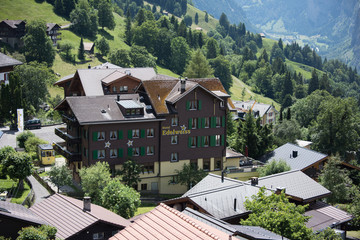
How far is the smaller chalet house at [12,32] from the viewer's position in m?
156

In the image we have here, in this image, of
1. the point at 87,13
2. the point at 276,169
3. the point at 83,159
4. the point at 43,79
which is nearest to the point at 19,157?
the point at 83,159

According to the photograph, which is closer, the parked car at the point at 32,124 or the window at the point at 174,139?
the window at the point at 174,139

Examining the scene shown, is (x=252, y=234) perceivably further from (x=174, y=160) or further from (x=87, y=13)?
(x=87, y=13)

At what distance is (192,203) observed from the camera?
53906 millimetres

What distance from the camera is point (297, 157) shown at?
85.4 metres

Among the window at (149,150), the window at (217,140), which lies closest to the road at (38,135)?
the window at (149,150)

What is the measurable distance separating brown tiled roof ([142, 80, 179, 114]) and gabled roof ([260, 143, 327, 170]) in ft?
71.1

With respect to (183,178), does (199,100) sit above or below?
above

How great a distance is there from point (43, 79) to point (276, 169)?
66644 millimetres

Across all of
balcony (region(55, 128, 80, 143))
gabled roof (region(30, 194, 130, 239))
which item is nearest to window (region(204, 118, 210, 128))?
balcony (region(55, 128, 80, 143))

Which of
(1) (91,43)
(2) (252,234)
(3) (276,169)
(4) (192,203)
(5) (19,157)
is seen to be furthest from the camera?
(1) (91,43)

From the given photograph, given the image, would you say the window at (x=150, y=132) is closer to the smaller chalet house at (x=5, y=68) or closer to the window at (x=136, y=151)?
the window at (x=136, y=151)

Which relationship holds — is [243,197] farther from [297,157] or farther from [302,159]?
[297,157]

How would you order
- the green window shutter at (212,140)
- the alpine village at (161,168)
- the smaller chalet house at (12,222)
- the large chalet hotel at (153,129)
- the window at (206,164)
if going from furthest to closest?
the window at (206,164) < the green window shutter at (212,140) < the large chalet hotel at (153,129) < the alpine village at (161,168) < the smaller chalet house at (12,222)
